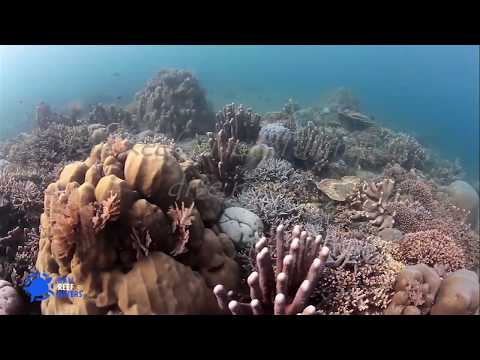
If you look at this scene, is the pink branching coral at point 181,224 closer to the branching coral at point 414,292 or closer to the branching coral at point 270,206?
the branching coral at point 270,206

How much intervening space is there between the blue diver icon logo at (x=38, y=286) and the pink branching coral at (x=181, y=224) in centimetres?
135

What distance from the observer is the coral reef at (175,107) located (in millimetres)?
10594

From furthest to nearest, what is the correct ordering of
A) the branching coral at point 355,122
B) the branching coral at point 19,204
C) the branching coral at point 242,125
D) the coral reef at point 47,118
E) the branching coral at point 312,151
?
the branching coral at point 355,122, the coral reef at point 47,118, the branching coral at point 242,125, the branching coral at point 312,151, the branching coral at point 19,204

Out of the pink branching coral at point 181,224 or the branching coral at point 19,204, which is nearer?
the pink branching coral at point 181,224

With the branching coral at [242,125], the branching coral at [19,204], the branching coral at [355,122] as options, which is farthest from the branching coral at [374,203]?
the branching coral at [355,122]

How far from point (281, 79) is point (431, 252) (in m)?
72.8

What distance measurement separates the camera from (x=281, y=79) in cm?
7275

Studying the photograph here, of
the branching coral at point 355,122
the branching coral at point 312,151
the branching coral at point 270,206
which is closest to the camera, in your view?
the branching coral at point 270,206

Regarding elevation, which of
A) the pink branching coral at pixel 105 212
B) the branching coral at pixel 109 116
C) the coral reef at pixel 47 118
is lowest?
the coral reef at pixel 47 118

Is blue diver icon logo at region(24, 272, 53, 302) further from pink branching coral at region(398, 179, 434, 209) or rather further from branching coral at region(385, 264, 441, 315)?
pink branching coral at region(398, 179, 434, 209)

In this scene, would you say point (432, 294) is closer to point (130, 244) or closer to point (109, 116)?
point (130, 244)
